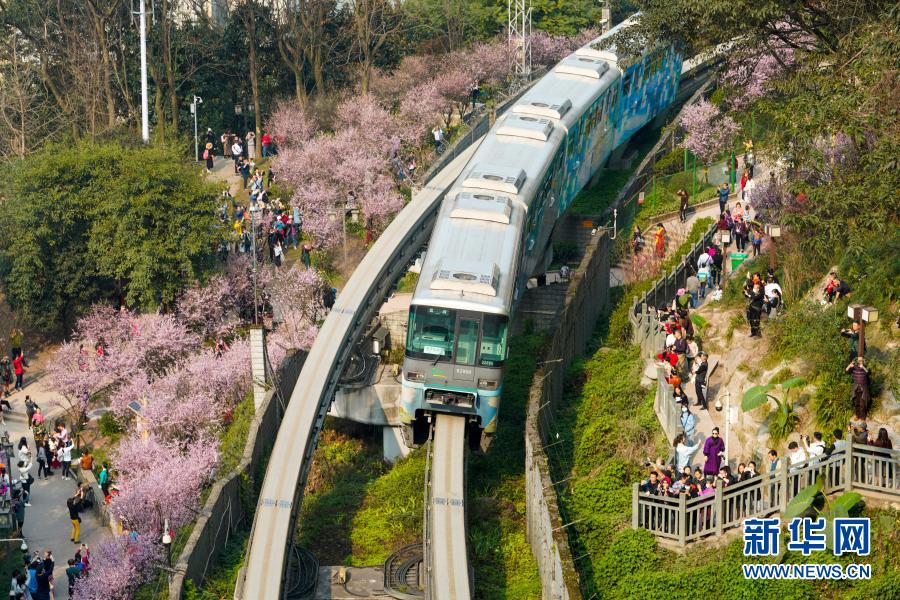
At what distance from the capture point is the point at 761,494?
1249 inches

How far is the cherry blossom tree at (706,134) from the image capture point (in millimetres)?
59188

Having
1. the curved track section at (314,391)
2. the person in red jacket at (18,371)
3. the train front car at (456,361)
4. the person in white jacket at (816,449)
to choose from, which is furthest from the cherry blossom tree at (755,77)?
the person in red jacket at (18,371)

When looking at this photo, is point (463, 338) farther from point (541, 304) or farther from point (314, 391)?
point (541, 304)

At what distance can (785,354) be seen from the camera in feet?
124

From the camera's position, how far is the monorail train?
1500 inches

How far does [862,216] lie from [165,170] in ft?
101

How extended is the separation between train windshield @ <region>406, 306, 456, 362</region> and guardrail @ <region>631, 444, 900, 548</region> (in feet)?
22.7

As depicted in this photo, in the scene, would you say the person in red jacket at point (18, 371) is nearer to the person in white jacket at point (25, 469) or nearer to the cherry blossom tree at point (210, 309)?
the cherry blossom tree at point (210, 309)

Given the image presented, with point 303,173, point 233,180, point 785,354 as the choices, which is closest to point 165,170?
point 303,173

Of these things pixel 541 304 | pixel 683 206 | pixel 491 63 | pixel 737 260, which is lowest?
pixel 541 304

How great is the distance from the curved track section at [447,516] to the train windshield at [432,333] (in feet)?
5.67

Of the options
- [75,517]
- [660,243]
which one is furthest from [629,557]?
[660,243]

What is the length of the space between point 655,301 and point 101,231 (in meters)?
22.7

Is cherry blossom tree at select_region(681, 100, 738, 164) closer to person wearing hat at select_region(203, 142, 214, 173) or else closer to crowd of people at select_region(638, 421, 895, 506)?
person wearing hat at select_region(203, 142, 214, 173)
